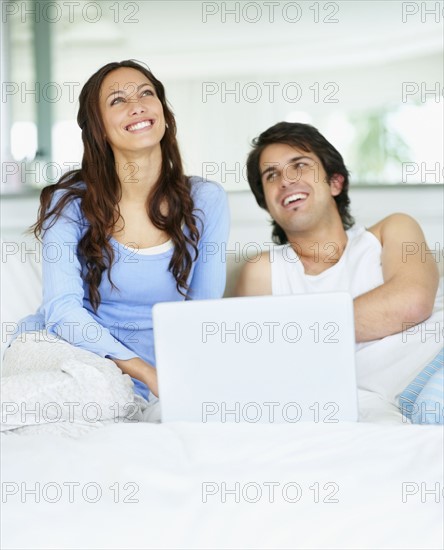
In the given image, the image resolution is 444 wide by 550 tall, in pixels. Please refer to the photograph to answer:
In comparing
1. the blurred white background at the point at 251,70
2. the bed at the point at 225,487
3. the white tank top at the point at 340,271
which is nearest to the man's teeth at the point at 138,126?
the white tank top at the point at 340,271

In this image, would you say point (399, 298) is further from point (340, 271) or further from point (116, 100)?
point (116, 100)

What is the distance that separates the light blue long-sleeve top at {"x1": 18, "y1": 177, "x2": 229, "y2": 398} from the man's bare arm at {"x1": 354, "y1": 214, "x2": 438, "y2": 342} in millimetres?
418

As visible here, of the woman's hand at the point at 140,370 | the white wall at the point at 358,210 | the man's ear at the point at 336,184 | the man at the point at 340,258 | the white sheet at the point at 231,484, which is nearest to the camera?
the white sheet at the point at 231,484

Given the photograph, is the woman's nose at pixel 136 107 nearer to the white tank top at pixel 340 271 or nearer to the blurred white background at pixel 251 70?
the white tank top at pixel 340 271

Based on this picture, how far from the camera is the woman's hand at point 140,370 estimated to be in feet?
6.56

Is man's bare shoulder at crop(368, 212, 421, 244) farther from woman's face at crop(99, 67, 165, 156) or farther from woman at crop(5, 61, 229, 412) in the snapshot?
woman's face at crop(99, 67, 165, 156)

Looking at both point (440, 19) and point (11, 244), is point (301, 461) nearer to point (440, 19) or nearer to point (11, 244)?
point (11, 244)

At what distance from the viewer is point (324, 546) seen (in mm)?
1156

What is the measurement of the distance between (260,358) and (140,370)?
→ 0.50 metres

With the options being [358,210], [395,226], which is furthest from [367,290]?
[358,210]

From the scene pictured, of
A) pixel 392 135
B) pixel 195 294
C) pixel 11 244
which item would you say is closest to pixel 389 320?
pixel 195 294

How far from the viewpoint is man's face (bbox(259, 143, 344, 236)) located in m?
2.42

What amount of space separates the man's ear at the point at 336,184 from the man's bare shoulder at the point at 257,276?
330mm

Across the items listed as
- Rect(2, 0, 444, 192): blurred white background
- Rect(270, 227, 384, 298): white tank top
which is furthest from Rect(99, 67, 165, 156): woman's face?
Rect(2, 0, 444, 192): blurred white background
